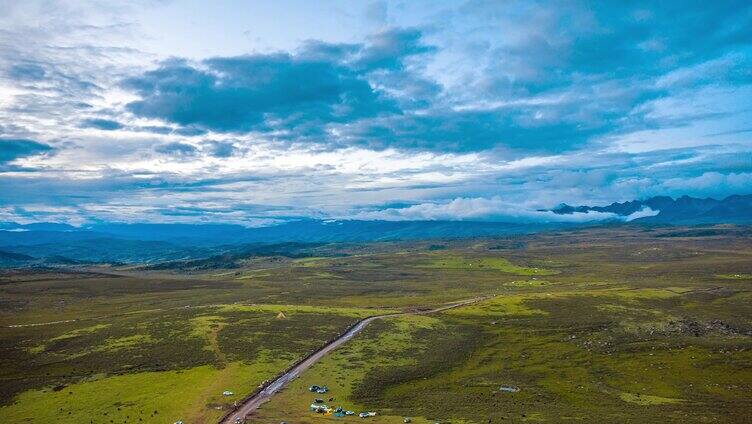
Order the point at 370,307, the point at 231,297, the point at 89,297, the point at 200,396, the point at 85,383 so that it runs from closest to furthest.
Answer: the point at 200,396 → the point at 85,383 → the point at 370,307 → the point at 231,297 → the point at 89,297

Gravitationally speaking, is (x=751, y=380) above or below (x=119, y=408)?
below

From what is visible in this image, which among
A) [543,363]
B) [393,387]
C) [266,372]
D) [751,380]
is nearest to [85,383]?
[266,372]

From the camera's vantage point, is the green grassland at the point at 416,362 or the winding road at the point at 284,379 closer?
the winding road at the point at 284,379

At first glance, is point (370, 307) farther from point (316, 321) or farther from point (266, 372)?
point (266, 372)

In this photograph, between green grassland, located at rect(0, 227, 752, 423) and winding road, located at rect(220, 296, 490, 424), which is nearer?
winding road, located at rect(220, 296, 490, 424)

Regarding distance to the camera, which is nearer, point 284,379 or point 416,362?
point 284,379

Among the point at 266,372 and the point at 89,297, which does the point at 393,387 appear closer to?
the point at 266,372

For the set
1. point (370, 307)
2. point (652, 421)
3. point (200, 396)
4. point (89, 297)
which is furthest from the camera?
point (89, 297)

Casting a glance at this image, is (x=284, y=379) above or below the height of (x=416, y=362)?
above

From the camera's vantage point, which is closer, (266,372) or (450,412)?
(450,412)
